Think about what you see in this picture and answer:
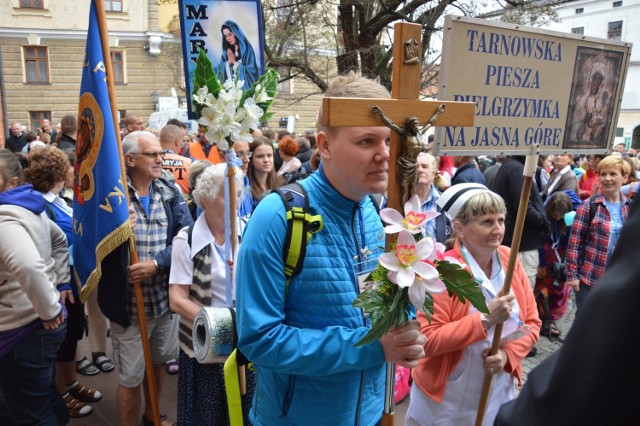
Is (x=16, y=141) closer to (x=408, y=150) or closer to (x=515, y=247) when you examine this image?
(x=515, y=247)

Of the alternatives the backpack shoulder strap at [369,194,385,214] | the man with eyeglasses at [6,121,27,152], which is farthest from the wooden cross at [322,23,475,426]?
the man with eyeglasses at [6,121,27,152]

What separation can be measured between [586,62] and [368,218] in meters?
1.45

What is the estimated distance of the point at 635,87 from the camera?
139ft

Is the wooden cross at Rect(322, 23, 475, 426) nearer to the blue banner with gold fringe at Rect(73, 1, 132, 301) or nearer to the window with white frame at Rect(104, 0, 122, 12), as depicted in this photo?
the blue banner with gold fringe at Rect(73, 1, 132, 301)

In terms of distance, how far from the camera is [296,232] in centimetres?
184

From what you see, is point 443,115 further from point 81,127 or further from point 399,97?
point 81,127

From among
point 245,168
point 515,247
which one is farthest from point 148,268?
point 515,247

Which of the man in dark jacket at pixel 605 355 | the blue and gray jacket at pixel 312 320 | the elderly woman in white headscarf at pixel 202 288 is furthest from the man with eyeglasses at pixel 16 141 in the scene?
the man in dark jacket at pixel 605 355

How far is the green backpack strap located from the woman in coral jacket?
91 centimetres

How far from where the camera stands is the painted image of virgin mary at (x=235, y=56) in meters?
3.43

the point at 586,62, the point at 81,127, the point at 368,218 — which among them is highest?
the point at 586,62

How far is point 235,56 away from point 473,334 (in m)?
2.30

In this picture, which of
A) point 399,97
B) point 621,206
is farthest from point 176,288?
point 621,206

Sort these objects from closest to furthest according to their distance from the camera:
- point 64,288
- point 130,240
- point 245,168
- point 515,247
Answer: point 515,247, point 130,240, point 64,288, point 245,168
